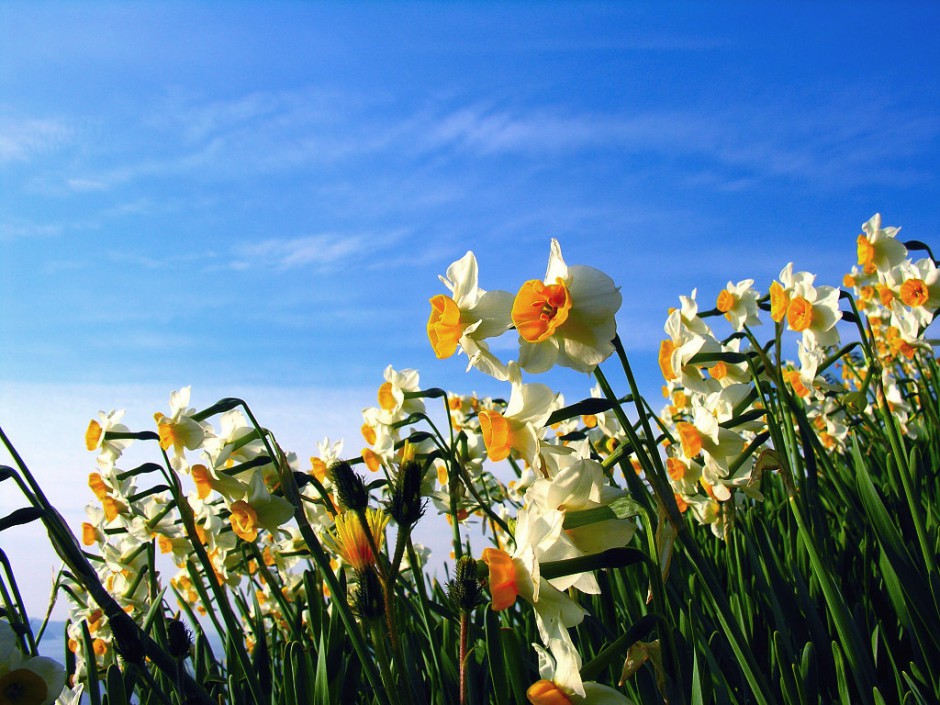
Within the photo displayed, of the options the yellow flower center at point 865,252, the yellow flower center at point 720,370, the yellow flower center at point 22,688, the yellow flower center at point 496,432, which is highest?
the yellow flower center at point 865,252

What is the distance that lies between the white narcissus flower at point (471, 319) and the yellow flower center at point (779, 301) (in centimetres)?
183

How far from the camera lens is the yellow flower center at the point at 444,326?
4.92ft

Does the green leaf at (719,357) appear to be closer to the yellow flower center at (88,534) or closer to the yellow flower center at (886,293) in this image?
the yellow flower center at (886,293)

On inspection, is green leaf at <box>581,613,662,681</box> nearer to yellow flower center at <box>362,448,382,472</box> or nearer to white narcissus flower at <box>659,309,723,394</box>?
white narcissus flower at <box>659,309,723,394</box>

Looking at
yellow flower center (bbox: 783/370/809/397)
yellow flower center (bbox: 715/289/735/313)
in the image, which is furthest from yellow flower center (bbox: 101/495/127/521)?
yellow flower center (bbox: 783/370/809/397)

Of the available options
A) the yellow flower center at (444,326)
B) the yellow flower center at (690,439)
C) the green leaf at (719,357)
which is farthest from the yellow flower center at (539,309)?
the yellow flower center at (690,439)

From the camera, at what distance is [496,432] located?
4.80 ft

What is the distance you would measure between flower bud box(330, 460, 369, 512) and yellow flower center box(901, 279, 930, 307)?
2.89 m

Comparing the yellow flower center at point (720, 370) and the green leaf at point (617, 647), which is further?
the yellow flower center at point (720, 370)

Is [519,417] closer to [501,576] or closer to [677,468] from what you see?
[501,576]

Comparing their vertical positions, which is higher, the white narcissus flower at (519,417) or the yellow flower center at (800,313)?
the yellow flower center at (800,313)

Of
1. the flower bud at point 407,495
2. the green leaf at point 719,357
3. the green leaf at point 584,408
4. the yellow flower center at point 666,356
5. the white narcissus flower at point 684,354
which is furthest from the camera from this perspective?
the yellow flower center at point 666,356

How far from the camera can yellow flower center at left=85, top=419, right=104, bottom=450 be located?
10.5 feet

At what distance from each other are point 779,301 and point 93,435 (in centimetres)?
311
